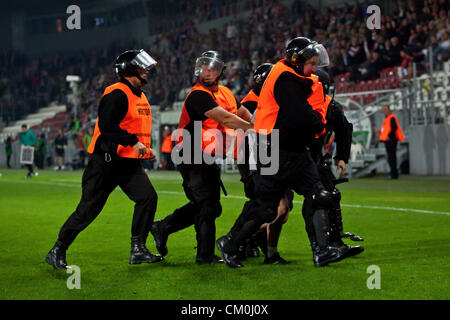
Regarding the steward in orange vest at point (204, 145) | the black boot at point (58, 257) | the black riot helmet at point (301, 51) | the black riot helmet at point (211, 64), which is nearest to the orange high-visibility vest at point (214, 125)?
the steward in orange vest at point (204, 145)

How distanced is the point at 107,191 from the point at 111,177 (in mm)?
166

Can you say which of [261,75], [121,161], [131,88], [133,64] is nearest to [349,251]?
[261,75]

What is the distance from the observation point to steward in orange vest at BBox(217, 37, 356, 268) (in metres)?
6.91

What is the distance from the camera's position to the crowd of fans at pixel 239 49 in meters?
25.5

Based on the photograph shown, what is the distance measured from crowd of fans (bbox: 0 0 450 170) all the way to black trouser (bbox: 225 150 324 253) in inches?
650

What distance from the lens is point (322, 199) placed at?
6961 millimetres

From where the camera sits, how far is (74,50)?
182 feet

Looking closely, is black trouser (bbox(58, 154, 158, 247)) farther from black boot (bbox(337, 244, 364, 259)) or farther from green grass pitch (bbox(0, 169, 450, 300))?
black boot (bbox(337, 244, 364, 259))

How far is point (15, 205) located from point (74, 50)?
41.3 m

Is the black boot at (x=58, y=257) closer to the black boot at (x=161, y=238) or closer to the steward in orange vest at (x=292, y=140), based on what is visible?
the black boot at (x=161, y=238)

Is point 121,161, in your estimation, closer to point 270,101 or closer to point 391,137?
point 270,101

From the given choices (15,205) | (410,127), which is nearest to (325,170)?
(15,205)

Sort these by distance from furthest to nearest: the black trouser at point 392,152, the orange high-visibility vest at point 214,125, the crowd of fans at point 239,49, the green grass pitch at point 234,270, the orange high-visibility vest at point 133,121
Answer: the crowd of fans at point 239,49 < the black trouser at point 392,152 < the orange high-visibility vest at point 214,125 < the orange high-visibility vest at point 133,121 < the green grass pitch at point 234,270
